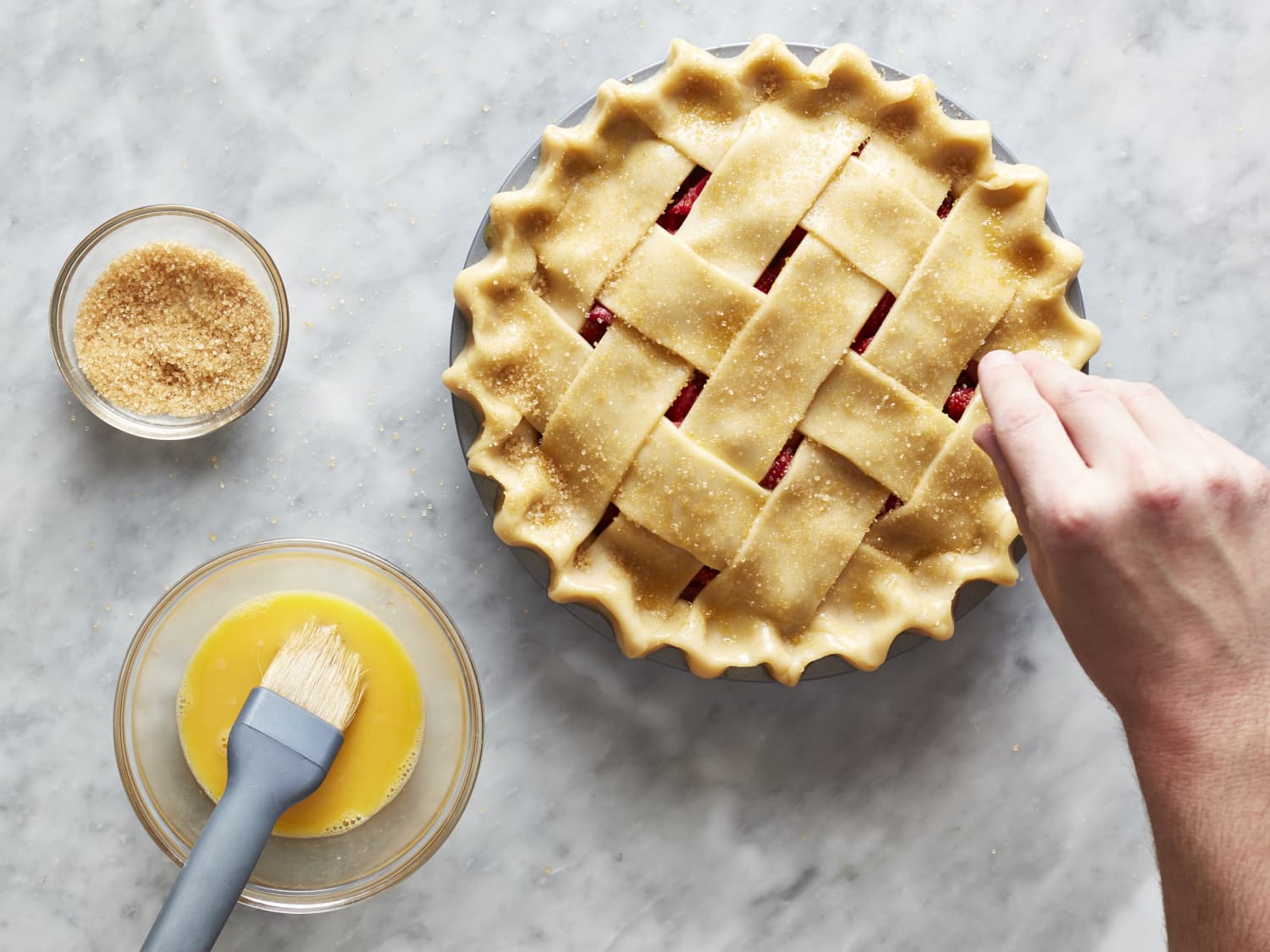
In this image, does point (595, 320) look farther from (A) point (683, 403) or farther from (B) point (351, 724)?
(B) point (351, 724)

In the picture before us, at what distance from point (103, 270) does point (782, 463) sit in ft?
3.15

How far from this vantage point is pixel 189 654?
1.46m

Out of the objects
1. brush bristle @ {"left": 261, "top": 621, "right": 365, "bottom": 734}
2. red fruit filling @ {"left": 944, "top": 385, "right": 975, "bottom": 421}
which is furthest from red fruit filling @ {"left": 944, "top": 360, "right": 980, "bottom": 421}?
brush bristle @ {"left": 261, "top": 621, "right": 365, "bottom": 734}

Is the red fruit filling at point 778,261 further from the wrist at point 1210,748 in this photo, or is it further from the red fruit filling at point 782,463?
the wrist at point 1210,748

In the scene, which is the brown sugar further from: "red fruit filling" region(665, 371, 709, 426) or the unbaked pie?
"red fruit filling" region(665, 371, 709, 426)

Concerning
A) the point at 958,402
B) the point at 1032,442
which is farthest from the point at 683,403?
the point at 1032,442

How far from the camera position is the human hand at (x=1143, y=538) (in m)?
1.04

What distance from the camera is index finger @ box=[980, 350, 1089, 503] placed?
103cm

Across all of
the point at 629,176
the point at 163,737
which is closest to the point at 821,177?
the point at 629,176

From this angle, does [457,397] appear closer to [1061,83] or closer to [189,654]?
[189,654]

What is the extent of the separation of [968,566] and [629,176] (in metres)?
0.64

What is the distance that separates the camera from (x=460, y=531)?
1598mm

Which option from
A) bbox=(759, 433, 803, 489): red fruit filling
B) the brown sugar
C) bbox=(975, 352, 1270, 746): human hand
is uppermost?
bbox=(975, 352, 1270, 746): human hand

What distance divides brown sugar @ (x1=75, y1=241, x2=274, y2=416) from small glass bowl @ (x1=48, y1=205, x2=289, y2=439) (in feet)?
0.04
